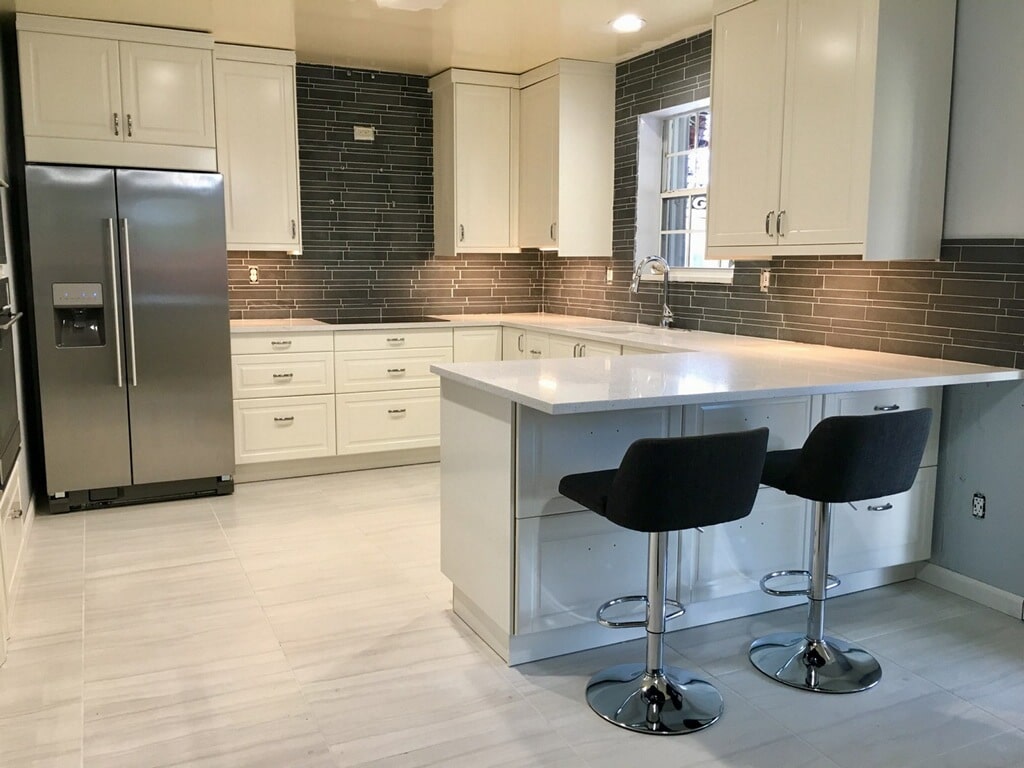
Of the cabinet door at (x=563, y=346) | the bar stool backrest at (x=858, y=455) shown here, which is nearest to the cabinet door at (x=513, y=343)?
the cabinet door at (x=563, y=346)

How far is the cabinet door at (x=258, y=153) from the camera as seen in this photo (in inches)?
185

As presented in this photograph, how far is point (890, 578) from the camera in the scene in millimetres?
3342

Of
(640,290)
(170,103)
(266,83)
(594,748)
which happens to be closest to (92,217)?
(170,103)

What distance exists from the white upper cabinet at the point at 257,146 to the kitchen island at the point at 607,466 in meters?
2.42

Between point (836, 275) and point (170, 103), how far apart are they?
328cm

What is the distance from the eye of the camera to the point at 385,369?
5070mm

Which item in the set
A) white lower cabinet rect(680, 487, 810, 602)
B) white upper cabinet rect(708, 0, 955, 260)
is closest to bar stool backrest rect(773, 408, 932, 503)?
white lower cabinet rect(680, 487, 810, 602)

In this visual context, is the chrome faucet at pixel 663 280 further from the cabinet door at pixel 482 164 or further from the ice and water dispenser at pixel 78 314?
the ice and water dispenser at pixel 78 314

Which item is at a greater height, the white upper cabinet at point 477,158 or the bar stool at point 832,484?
the white upper cabinet at point 477,158

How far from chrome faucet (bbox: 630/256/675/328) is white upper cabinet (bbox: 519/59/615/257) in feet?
1.68

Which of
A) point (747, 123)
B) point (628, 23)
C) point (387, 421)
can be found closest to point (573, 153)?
point (628, 23)

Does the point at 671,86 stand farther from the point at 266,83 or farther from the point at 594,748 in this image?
the point at 594,748

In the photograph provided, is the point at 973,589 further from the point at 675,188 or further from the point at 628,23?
the point at 628,23

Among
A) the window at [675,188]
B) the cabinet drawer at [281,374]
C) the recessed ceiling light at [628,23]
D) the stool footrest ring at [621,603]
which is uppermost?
the recessed ceiling light at [628,23]
